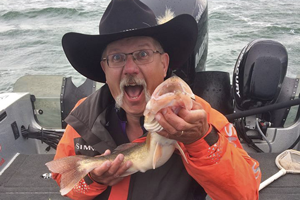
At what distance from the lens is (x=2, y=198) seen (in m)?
3.01

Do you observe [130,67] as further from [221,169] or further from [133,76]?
[221,169]

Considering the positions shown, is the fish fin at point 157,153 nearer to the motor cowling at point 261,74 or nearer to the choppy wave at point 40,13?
the motor cowling at point 261,74

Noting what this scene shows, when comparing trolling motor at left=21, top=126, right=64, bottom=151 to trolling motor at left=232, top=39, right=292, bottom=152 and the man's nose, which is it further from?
trolling motor at left=232, top=39, right=292, bottom=152

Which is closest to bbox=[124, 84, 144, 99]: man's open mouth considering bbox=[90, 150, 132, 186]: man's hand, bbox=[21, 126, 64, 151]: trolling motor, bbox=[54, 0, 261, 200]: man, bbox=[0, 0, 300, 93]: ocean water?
bbox=[54, 0, 261, 200]: man

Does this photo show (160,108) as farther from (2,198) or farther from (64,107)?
(64,107)

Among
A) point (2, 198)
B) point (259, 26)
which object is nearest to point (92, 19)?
point (259, 26)

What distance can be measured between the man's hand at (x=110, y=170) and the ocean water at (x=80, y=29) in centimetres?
746

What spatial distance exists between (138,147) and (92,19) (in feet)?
49.4

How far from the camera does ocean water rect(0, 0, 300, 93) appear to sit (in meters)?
10.3

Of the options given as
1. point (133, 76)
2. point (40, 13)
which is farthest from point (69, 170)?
point (40, 13)

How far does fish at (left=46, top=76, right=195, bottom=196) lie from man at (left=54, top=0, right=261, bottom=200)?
0.27ft

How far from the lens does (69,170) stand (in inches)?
74.0

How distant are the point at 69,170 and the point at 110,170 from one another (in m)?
0.32

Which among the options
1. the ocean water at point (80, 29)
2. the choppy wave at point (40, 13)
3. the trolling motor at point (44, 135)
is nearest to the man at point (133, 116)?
the trolling motor at point (44, 135)
